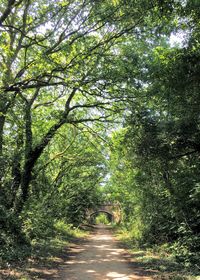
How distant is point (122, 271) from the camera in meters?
10.1

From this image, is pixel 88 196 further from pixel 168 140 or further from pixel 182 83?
pixel 182 83

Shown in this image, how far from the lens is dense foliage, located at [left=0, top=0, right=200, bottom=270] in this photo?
27.9 ft

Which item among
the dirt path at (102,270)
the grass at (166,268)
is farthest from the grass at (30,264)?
the grass at (166,268)

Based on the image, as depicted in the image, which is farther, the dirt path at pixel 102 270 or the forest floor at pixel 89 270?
the dirt path at pixel 102 270

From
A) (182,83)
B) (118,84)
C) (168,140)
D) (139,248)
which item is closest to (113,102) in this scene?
(118,84)

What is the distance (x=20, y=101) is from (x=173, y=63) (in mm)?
6247

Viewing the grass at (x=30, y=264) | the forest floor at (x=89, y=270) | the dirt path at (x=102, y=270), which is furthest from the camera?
the dirt path at (x=102, y=270)

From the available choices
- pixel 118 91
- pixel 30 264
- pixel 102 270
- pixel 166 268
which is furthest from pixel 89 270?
pixel 118 91

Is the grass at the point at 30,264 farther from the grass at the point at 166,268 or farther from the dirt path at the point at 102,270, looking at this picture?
the grass at the point at 166,268

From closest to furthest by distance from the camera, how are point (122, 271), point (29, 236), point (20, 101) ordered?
point (122, 271), point (20, 101), point (29, 236)

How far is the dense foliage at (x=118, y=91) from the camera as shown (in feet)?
27.9

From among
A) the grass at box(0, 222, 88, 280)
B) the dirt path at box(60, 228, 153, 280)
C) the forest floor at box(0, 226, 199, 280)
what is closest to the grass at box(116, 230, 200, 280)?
the forest floor at box(0, 226, 199, 280)

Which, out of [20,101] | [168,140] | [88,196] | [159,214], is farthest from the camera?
[88,196]

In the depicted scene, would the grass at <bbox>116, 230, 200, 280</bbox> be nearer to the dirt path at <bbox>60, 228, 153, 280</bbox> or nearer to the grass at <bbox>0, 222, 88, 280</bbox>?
the dirt path at <bbox>60, 228, 153, 280</bbox>
